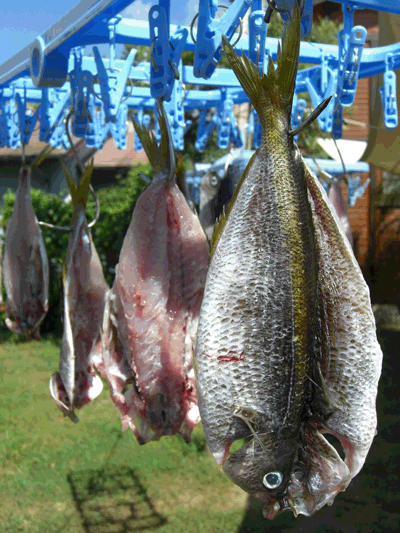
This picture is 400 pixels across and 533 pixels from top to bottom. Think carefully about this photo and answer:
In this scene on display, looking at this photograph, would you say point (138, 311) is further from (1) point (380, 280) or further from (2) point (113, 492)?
(1) point (380, 280)

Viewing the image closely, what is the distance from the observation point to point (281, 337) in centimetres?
114

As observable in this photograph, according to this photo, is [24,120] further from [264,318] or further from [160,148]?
[264,318]

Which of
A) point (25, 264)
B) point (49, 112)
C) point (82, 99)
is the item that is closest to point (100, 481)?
point (25, 264)

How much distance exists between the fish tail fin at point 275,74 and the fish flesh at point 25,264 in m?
1.84

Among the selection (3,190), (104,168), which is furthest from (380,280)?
(3,190)

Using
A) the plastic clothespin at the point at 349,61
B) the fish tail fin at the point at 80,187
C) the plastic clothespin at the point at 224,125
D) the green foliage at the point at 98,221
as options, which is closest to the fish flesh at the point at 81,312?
the fish tail fin at the point at 80,187

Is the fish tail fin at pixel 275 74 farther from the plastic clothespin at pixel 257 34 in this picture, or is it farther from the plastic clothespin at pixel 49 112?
the plastic clothespin at pixel 49 112

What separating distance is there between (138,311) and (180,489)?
10.1ft

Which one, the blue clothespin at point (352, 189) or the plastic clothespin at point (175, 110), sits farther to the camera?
the blue clothespin at point (352, 189)

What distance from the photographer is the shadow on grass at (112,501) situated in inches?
147

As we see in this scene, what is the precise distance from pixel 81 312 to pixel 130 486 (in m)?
2.67

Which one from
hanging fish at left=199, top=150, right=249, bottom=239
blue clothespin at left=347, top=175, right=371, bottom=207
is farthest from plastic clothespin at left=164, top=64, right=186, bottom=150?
blue clothespin at left=347, top=175, right=371, bottom=207

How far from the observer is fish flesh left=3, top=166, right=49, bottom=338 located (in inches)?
108

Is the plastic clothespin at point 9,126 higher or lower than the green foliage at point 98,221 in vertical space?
higher
